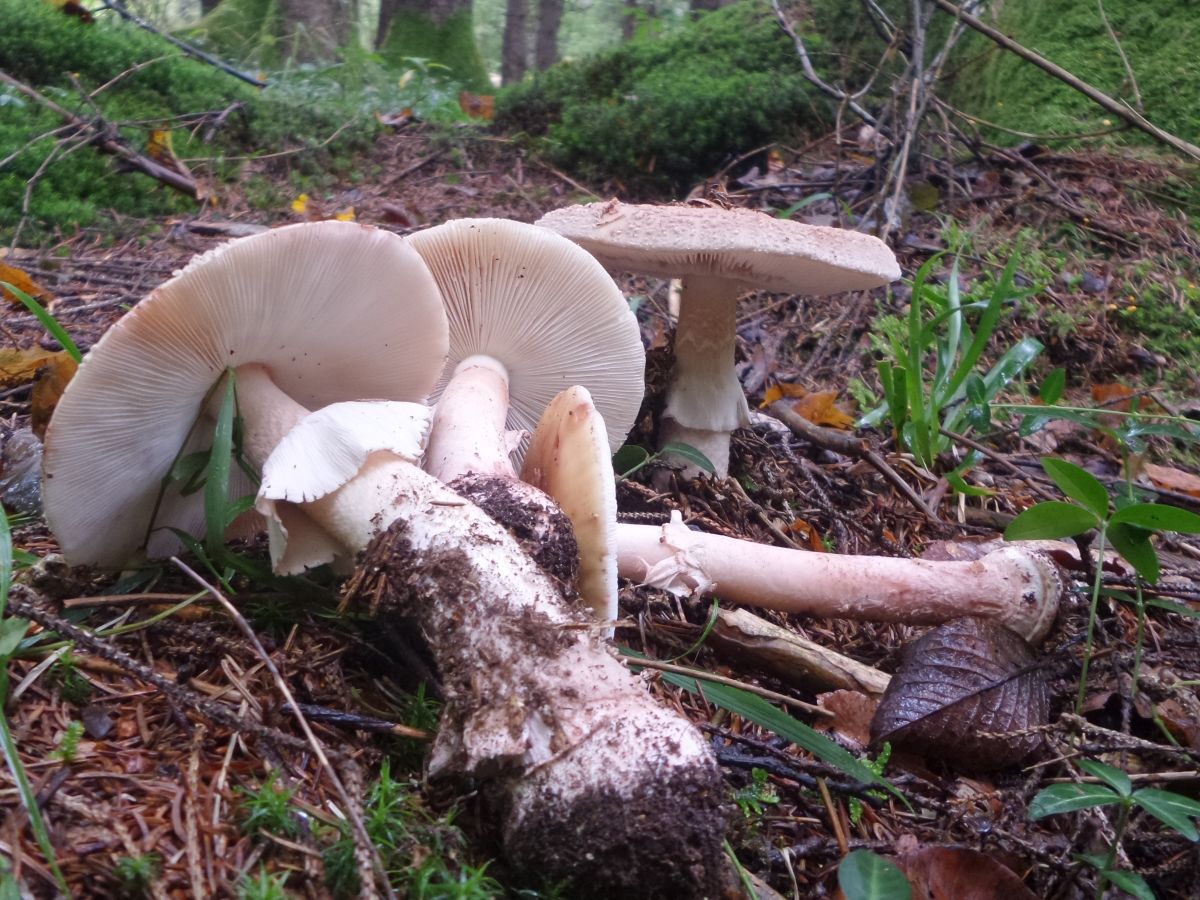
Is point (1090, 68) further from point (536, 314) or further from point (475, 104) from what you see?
point (475, 104)

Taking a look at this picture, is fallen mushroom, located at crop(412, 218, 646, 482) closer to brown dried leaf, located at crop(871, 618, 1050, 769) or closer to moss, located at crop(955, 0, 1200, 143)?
brown dried leaf, located at crop(871, 618, 1050, 769)

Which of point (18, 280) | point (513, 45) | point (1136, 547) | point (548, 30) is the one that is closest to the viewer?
point (1136, 547)

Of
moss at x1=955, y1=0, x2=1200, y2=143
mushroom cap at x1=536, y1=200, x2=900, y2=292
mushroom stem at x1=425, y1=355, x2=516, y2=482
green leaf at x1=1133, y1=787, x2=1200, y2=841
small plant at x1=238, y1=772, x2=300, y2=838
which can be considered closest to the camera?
small plant at x1=238, y1=772, x2=300, y2=838

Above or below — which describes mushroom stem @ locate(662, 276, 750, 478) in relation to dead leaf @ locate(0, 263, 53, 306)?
below

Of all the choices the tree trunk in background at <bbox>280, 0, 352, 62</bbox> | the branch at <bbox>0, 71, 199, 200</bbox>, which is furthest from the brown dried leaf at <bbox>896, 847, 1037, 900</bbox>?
the tree trunk in background at <bbox>280, 0, 352, 62</bbox>

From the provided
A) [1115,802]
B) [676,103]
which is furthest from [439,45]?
[1115,802]

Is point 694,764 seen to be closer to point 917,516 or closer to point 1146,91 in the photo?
point 917,516

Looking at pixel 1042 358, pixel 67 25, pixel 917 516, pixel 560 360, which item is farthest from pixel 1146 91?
pixel 67 25

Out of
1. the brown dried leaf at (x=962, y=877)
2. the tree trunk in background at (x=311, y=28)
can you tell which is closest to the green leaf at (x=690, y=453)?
the brown dried leaf at (x=962, y=877)

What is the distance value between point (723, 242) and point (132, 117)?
14.6 feet

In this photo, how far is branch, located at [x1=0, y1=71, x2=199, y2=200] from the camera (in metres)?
4.33

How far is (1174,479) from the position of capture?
3115 mm

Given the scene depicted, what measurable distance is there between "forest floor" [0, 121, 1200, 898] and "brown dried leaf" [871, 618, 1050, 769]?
5 centimetres

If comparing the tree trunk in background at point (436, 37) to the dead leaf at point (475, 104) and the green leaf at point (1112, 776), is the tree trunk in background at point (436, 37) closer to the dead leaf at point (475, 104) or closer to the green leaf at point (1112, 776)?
the dead leaf at point (475, 104)
